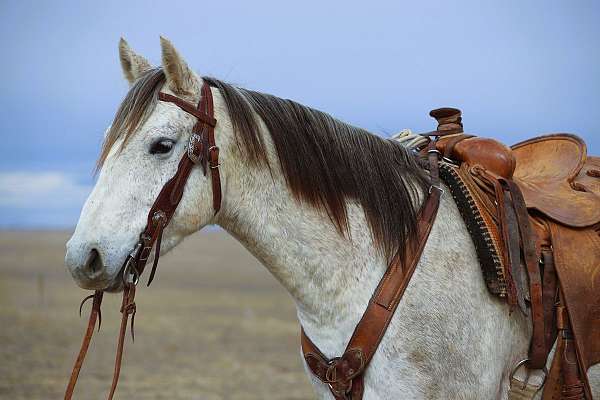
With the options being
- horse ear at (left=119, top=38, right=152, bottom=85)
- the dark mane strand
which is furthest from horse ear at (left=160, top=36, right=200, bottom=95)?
horse ear at (left=119, top=38, right=152, bottom=85)

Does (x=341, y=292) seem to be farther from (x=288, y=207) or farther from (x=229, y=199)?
(x=229, y=199)

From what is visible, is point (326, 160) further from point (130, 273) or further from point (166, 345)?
point (166, 345)

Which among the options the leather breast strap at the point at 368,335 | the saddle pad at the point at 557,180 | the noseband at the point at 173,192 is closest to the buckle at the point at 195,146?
the noseband at the point at 173,192

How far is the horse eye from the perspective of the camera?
8.03 feet

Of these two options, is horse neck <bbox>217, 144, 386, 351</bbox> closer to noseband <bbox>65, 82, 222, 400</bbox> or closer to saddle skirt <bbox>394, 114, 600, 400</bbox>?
noseband <bbox>65, 82, 222, 400</bbox>

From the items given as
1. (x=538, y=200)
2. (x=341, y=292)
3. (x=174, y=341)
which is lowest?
(x=174, y=341)

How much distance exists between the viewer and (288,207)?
2.67 meters

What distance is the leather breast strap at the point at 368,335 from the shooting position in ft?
8.38

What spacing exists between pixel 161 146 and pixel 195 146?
0.12 meters

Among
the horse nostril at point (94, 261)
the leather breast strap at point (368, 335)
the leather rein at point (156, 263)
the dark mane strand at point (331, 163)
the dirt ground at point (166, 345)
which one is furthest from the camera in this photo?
the dirt ground at point (166, 345)

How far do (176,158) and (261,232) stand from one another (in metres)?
0.45

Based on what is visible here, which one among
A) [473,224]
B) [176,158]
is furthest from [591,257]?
[176,158]

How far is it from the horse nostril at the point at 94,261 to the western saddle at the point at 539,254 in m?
1.50

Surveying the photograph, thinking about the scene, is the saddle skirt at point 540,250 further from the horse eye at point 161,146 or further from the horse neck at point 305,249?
the horse eye at point 161,146
